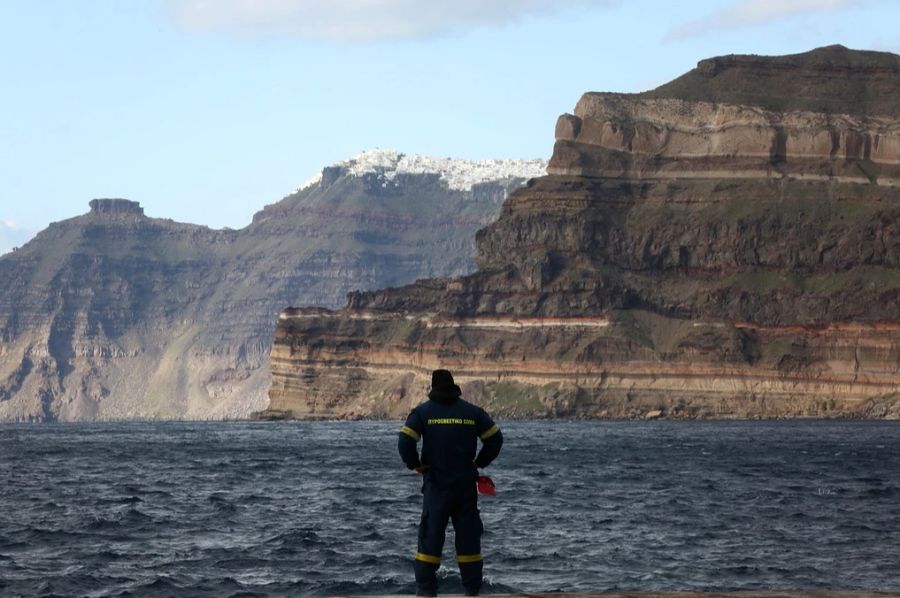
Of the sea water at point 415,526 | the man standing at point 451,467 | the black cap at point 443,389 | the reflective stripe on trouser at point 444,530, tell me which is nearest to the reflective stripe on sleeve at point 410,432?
the man standing at point 451,467

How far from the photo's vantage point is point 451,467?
96.3ft

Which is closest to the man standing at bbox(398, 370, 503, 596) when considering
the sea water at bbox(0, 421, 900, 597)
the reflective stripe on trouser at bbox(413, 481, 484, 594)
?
the reflective stripe on trouser at bbox(413, 481, 484, 594)

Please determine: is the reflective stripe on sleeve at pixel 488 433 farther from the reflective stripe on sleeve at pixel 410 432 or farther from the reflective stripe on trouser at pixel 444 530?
the reflective stripe on sleeve at pixel 410 432

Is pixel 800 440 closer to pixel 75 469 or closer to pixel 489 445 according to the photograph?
pixel 75 469

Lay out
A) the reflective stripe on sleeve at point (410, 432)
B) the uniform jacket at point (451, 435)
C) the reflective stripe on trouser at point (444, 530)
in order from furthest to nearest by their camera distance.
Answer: the uniform jacket at point (451, 435)
the reflective stripe on trouser at point (444, 530)
the reflective stripe on sleeve at point (410, 432)

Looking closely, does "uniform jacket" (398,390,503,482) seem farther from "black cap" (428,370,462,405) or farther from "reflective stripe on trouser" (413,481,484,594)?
"reflective stripe on trouser" (413,481,484,594)

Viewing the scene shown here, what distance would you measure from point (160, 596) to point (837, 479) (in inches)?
1885

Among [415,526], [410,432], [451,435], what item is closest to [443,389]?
[451,435]

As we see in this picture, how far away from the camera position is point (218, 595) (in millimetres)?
41812

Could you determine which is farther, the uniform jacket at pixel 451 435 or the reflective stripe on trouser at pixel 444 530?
the uniform jacket at pixel 451 435

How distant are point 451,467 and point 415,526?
29719 millimetres

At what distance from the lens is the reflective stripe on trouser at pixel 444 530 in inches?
1142

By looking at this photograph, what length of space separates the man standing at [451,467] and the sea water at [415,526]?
1293 cm

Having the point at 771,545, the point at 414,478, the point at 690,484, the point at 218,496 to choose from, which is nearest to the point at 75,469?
the point at 414,478
